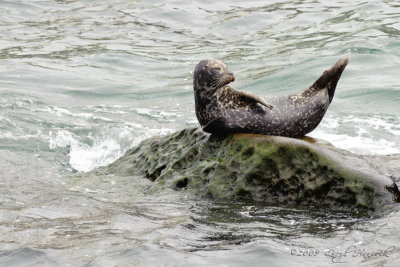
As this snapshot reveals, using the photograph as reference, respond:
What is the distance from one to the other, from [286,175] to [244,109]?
33.7 inches

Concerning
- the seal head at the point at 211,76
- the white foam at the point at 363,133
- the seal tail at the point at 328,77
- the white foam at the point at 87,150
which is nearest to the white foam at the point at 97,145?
the white foam at the point at 87,150

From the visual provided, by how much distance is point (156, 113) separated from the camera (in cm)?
1146

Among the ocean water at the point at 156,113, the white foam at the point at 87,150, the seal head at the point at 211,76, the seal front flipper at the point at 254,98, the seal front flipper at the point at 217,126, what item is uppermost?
the seal head at the point at 211,76

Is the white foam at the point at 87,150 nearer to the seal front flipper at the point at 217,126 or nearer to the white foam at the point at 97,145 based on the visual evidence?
the white foam at the point at 97,145

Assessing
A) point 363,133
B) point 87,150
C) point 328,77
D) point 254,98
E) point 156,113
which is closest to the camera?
point 254,98

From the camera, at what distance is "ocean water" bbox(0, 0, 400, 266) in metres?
4.41

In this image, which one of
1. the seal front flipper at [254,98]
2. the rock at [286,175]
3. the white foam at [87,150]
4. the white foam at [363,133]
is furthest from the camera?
the white foam at [363,133]

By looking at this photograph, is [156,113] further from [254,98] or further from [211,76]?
[254,98]

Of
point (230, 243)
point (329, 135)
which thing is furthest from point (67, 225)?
point (329, 135)

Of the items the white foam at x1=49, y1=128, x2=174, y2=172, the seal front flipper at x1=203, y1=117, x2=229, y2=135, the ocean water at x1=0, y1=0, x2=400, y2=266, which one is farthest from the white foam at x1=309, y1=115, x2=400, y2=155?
the seal front flipper at x1=203, y1=117, x2=229, y2=135

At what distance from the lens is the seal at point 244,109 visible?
6.25m

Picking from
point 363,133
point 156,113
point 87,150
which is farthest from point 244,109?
point 156,113

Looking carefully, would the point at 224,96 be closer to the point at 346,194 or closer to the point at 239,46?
the point at 346,194

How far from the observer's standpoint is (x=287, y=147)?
227 inches
